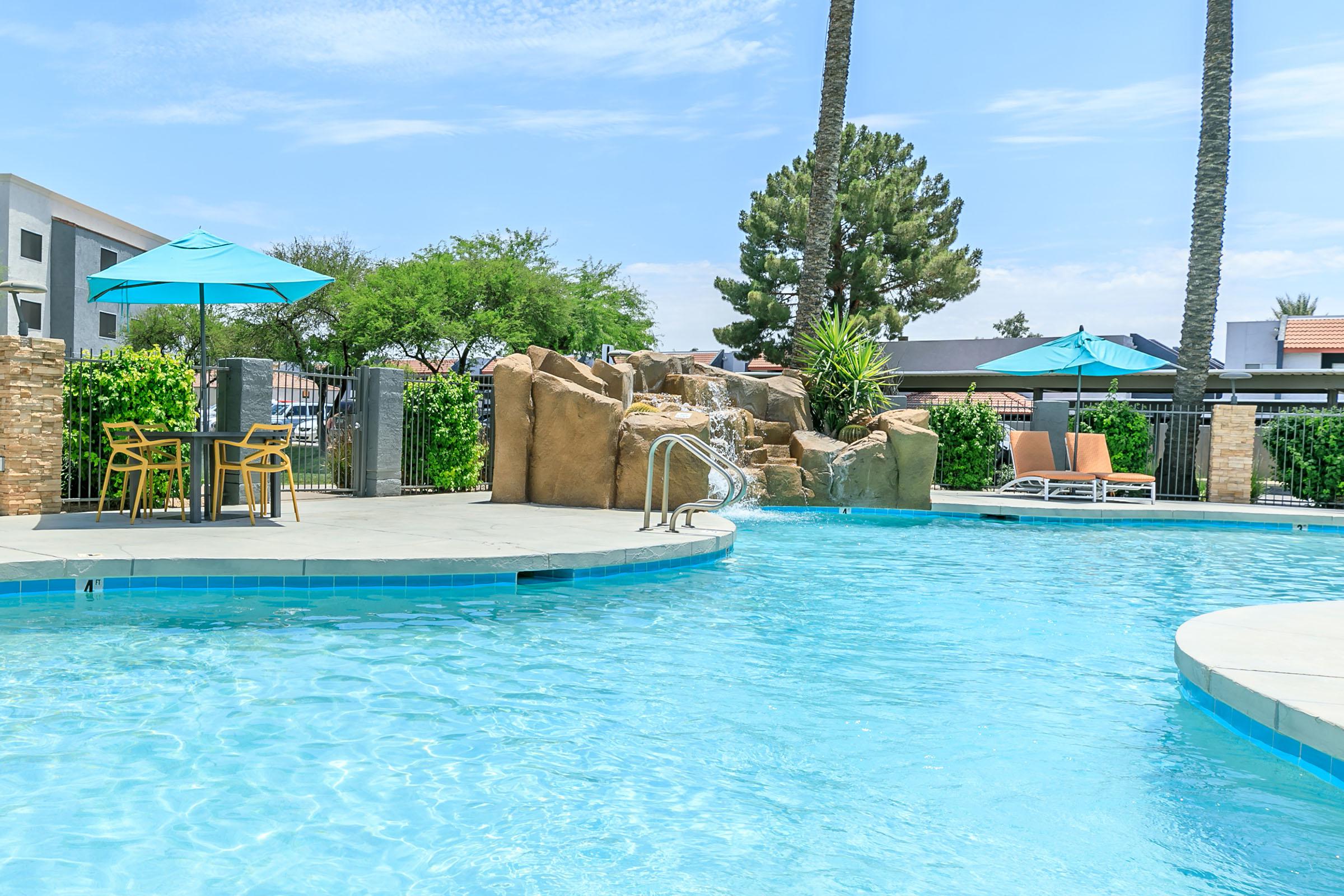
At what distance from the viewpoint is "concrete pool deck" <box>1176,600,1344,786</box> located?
13.2ft

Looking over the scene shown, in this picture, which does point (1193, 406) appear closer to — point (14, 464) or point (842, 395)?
point (842, 395)


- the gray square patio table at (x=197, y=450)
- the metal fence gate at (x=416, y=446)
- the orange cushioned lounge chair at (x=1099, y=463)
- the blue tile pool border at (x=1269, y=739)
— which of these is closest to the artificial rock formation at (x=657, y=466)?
the metal fence gate at (x=416, y=446)

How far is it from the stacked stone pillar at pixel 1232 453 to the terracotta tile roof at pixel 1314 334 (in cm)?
3727

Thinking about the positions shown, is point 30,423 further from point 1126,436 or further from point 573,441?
point 1126,436

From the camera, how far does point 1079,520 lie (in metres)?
14.8

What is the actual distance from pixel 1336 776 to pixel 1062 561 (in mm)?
6895

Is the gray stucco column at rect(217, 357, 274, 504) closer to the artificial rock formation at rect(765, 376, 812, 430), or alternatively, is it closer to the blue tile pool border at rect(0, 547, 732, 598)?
the blue tile pool border at rect(0, 547, 732, 598)

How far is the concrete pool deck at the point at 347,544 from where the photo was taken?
7.18 metres

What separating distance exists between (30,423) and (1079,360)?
589 inches

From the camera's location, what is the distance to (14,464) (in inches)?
389

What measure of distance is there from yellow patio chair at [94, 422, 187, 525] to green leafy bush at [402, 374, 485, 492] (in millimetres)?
3731

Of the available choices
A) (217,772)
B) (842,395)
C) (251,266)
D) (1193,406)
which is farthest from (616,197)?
(217,772)

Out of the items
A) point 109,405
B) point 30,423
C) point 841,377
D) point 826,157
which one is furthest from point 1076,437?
point 30,423

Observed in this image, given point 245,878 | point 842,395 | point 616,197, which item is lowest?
point 245,878
